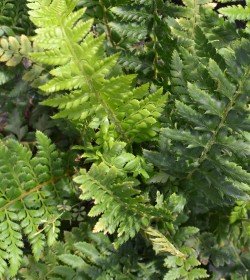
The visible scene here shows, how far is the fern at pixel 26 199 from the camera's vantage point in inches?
54.3

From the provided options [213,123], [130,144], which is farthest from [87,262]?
[213,123]

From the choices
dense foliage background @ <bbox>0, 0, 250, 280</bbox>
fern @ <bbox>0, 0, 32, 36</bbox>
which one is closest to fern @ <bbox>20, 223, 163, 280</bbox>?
dense foliage background @ <bbox>0, 0, 250, 280</bbox>

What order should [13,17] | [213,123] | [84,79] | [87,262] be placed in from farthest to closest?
[13,17] < [87,262] < [213,123] < [84,79]

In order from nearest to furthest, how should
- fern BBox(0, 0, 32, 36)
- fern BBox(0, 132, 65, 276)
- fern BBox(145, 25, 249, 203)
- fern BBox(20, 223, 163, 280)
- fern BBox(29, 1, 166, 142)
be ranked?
1. fern BBox(29, 1, 166, 142)
2. fern BBox(145, 25, 249, 203)
3. fern BBox(0, 132, 65, 276)
4. fern BBox(20, 223, 163, 280)
5. fern BBox(0, 0, 32, 36)

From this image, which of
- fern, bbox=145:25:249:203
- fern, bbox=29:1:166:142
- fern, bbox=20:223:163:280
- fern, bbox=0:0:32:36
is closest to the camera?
fern, bbox=29:1:166:142

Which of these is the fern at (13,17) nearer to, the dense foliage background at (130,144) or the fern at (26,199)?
the dense foliage background at (130,144)

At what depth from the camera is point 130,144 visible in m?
1.53

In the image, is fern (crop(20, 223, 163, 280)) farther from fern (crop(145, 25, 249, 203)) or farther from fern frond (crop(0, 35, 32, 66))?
fern frond (crop(0, 35, 32, 66))

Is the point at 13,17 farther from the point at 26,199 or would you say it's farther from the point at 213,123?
the point at 213,123

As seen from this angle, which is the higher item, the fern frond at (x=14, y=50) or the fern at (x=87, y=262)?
the fern frond at (x=14, y=50)

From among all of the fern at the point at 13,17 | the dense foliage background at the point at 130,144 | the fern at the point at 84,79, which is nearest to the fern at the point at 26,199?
the dense foliage background at the point at 130,144

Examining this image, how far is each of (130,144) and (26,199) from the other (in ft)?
1.23

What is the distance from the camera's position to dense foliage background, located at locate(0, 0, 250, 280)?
47.8 inches

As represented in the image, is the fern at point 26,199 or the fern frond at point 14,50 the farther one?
the fern frond at point 14,50
